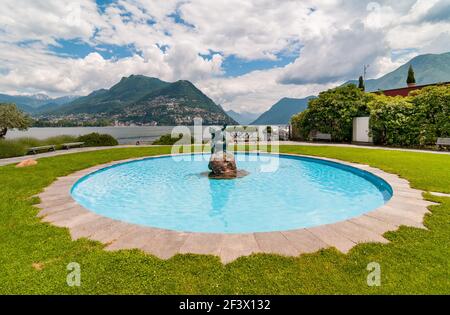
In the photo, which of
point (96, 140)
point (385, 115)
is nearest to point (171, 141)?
point (96, 140)

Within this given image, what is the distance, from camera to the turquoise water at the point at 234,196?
7.42 m

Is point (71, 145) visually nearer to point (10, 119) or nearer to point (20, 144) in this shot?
point (20, 144)

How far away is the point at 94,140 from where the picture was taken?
23734 mm

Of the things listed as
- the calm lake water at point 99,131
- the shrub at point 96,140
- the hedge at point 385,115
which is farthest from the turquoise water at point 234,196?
the calm lake water at point 99,131

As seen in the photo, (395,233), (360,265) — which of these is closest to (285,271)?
(360,265)

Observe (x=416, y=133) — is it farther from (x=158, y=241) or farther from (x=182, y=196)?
(x=158, y=241)

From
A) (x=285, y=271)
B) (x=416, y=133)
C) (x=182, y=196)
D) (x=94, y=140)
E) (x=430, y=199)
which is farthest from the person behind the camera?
(x=94, y=140)

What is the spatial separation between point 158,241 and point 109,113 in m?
203

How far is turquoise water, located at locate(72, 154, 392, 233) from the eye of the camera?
24.3ft

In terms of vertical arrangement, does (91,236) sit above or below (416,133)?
below

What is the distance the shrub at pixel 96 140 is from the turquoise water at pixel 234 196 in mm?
11255

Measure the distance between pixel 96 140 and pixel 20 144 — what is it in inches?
254

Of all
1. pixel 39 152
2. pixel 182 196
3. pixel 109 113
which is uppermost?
pixel 109 113

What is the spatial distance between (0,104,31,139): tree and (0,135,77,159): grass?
394cm
